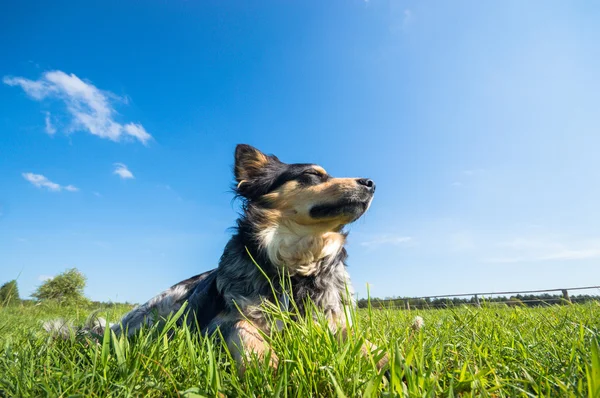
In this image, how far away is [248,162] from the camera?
16.3ft

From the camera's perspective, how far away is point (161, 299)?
14.9 feet

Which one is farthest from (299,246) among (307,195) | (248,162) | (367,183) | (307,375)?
(307,375)

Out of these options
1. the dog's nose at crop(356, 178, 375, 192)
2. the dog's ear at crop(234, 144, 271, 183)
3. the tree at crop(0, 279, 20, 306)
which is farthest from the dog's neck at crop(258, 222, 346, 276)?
the tree at crop(0, 279, 20, 306)

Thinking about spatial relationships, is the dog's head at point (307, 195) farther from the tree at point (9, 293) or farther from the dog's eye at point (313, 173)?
the tree at point (9, 293)

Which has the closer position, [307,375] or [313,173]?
[307,375]

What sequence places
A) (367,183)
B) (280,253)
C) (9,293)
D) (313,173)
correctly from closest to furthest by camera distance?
(280,253) < (367,183) < (9,293) < (313,173)

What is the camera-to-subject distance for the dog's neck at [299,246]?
363cm

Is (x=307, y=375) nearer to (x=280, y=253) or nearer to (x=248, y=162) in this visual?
(x=280, y=253)

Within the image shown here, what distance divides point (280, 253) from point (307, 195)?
0.79 metres

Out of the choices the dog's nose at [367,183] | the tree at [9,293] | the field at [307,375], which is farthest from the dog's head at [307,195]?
the tree at [9,293]

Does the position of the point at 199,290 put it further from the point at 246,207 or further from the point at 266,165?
the point at 266,165

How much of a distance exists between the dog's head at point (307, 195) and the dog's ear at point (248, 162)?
0.03 meters

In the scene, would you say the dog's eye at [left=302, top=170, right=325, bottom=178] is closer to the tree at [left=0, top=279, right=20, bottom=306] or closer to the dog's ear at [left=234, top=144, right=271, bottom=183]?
the dog's ear at [left=234, top=144, right=271, bottom=183]

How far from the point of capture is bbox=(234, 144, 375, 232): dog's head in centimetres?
388
